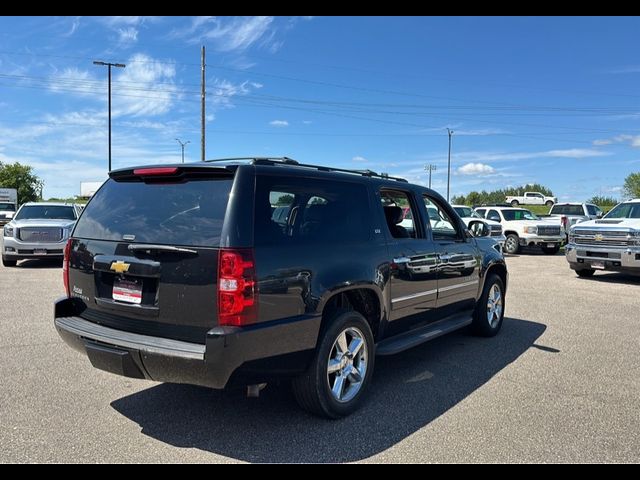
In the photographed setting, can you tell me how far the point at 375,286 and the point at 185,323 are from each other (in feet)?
5.29

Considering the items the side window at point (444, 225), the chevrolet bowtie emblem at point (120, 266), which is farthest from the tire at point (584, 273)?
the chevrolet bowtie emblem at point (120, 266)

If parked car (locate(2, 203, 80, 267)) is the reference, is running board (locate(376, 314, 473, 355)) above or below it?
below

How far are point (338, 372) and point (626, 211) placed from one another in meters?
11.3

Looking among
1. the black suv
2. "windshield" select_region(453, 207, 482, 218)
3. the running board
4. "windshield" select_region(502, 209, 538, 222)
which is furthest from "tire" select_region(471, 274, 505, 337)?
"windshield" select_region(453, 207, 482, 218)

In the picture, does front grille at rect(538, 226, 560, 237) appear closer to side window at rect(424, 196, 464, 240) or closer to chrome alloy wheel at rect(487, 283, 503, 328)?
chrome alloy wheel at rect(487, 283, 503, 328)

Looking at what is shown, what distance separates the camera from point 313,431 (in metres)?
3.58

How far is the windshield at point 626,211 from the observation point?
39.3 ft

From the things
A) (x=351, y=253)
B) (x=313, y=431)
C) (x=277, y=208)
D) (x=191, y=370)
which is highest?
(x=277, y=208)

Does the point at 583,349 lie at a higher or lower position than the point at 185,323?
lower

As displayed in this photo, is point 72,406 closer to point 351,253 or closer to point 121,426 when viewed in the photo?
point 121,426

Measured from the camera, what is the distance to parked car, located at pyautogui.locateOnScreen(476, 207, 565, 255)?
19266 millimetres

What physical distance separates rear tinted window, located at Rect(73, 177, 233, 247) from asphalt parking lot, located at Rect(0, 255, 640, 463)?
1.35 metres

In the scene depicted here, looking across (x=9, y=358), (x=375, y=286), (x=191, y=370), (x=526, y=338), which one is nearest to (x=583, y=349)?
(x=526, y=338)

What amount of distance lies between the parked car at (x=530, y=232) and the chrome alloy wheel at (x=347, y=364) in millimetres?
17065
